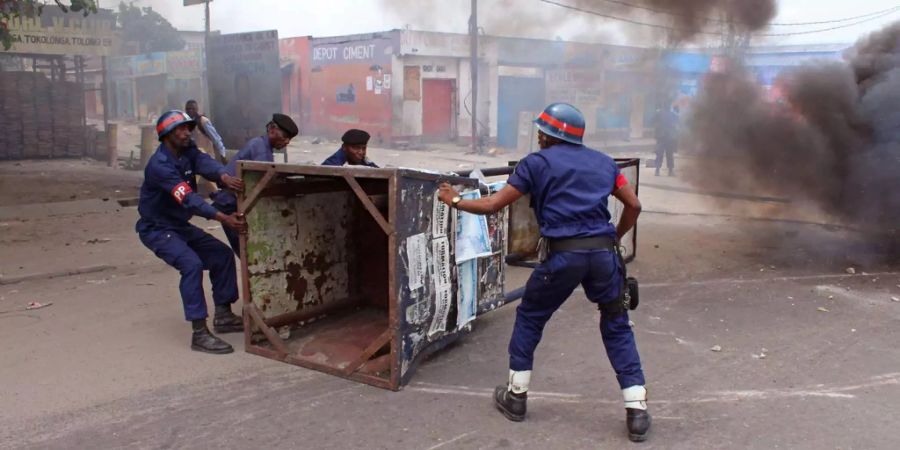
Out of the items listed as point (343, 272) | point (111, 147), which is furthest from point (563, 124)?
point (111, 147)

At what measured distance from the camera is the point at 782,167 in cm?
920

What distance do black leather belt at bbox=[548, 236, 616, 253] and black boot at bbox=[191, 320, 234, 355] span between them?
2.37 meters

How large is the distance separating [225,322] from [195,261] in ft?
2.09

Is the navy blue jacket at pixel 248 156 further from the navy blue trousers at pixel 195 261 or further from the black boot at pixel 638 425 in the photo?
the black boot at pixel 638 425

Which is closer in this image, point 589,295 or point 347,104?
point 589,295

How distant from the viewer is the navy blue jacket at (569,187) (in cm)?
349

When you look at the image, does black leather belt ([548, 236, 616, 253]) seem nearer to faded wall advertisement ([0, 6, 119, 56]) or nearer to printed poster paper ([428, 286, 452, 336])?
printed poster paper ([428, 286, 452, 336])

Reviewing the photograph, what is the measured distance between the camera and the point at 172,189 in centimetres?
453

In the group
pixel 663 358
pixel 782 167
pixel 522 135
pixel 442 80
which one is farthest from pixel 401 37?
pixel 663 358

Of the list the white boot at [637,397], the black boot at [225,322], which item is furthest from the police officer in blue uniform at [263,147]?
the white boot at [637,397]

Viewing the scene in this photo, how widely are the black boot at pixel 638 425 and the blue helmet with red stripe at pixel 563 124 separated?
1342 mm

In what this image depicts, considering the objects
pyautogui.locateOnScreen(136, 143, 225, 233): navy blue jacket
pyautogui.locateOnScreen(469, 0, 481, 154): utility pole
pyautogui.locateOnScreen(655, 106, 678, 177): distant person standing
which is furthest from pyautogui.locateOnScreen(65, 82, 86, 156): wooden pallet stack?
pyautogui.locateOnScreen(136, 143, 225, 233): navy blue jacket

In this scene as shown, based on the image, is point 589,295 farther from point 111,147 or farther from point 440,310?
point 111,147

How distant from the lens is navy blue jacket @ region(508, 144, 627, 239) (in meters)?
3.49
